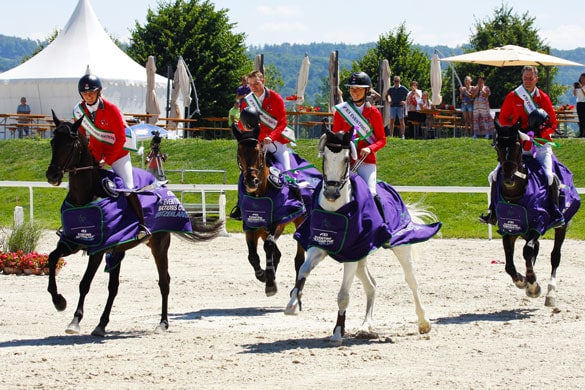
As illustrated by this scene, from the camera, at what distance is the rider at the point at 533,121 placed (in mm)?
13109

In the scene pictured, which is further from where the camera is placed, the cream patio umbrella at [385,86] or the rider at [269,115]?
the cream patio umbrella at [385,86]

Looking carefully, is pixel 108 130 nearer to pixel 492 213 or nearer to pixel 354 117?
pixel 354 117

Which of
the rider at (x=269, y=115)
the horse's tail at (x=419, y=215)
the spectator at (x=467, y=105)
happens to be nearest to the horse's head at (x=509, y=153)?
the horse's tail at (x=419, y=215)

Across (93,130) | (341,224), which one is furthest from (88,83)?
(341,224)

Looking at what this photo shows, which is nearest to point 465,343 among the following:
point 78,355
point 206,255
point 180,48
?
point 78,355

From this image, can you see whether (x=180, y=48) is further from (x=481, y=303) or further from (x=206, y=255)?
(x=481, y=303)

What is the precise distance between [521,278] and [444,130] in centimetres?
2201

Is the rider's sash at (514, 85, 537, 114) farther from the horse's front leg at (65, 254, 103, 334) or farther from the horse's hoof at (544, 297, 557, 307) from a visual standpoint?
the horse's front leg at (65, 254, 103, 334)

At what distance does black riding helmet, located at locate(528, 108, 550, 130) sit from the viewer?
43.0ft

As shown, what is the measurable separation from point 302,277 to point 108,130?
9.46ft

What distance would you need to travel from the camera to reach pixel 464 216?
80.5 ft

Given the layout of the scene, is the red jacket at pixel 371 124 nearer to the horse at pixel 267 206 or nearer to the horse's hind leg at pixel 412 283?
the horse's hind leg at pixel 412 283

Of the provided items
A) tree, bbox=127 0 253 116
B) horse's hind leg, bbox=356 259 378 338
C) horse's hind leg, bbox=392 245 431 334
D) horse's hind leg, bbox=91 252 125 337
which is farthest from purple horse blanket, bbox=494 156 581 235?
tree, bbox=127 0 253 116

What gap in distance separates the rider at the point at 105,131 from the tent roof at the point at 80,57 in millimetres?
30103
